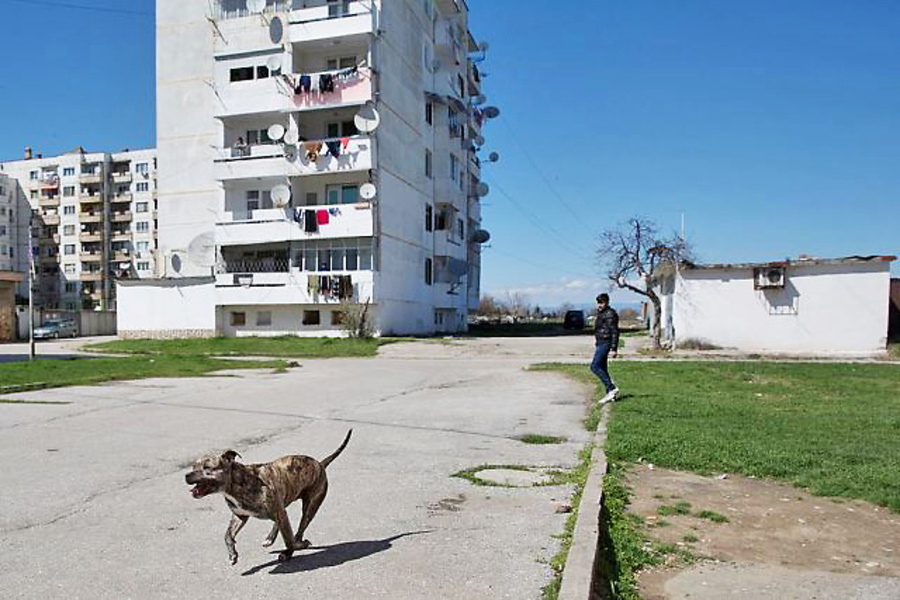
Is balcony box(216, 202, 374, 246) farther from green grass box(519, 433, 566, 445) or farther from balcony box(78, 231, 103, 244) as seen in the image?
balcony box(78, 231, 103, 244)

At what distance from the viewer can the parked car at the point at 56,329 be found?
48500 mm

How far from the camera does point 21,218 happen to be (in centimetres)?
9206

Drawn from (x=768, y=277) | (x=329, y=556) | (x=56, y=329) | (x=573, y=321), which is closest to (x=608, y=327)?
(x=329, y=556)

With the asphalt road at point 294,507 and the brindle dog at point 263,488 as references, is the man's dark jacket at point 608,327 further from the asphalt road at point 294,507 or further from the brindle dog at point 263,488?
the brindle dog at point 263,488

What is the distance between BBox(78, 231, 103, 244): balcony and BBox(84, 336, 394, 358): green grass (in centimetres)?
5611

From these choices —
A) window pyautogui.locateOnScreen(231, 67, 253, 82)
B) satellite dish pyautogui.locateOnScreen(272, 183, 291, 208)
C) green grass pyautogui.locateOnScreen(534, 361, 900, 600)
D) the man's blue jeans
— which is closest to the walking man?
the man's blue jeans

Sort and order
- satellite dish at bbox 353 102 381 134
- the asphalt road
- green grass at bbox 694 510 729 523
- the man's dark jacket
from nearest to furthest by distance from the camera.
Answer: the asphalt road
green grass at bbox 694 510 729 523
the man's dark jacket
satellite dish at bbox 353 102 381 134

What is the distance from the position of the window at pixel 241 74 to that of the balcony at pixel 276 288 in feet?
38.6

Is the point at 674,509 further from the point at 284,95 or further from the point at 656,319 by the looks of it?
the point at 284,95

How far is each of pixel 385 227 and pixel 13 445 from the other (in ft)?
102

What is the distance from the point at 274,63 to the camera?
40125mm

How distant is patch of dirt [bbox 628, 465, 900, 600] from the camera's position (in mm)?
4711

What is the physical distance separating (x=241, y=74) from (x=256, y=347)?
17.6 meters

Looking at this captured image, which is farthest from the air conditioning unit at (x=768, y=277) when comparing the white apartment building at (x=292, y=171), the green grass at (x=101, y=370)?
the white apartment building at (x=292, y=171)
